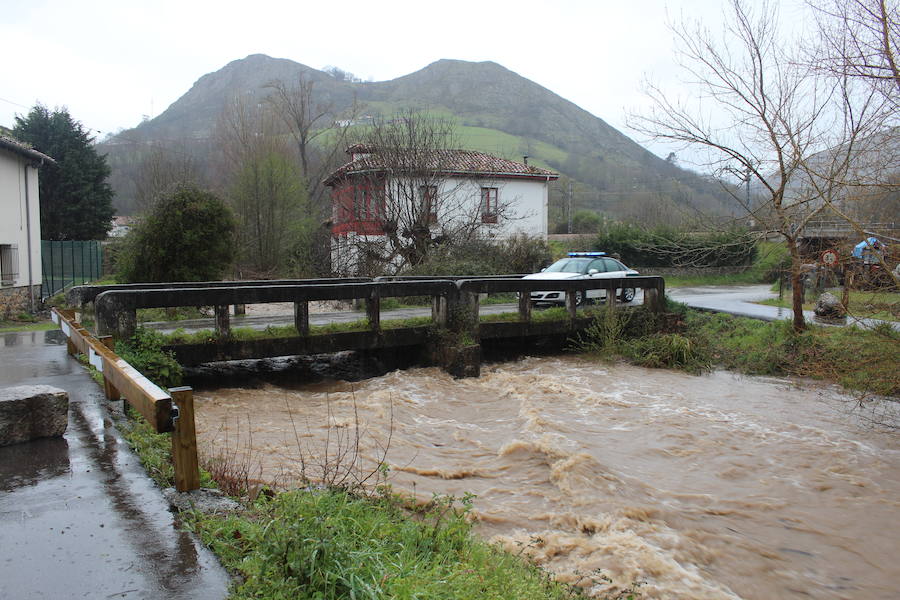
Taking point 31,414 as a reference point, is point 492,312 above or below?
above

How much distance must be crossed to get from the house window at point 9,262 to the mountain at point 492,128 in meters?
17.3

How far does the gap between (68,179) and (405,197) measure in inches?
897

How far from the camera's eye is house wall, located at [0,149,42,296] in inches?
866

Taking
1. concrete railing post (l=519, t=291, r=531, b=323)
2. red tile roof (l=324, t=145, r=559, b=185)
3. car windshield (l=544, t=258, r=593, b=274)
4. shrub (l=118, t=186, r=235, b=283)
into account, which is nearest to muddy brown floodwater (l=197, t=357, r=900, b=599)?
concrete railing post (l=519, t=291, r=531, b=323)

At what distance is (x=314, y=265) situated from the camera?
25.5m

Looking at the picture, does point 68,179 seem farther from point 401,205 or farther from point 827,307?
point 827,307

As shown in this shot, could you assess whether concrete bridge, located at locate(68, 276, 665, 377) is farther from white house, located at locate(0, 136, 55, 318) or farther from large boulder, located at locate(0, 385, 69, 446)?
white house, located at locate(0, 136, 55, 318)

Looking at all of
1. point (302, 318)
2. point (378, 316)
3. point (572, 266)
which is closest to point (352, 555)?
point (302, 318)

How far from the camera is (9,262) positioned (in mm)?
22312

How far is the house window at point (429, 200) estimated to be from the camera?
2250cm

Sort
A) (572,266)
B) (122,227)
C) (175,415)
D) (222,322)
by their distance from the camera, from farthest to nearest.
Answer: (122,227) < (572,266) < (222,322) < (175,415)

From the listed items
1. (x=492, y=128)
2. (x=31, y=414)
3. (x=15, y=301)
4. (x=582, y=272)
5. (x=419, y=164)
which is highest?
(x=492, y=128)

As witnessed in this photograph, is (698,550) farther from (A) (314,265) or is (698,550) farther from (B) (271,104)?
(B) (271,104)

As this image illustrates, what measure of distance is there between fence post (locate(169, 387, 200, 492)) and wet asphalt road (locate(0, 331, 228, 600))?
0.64 feet
